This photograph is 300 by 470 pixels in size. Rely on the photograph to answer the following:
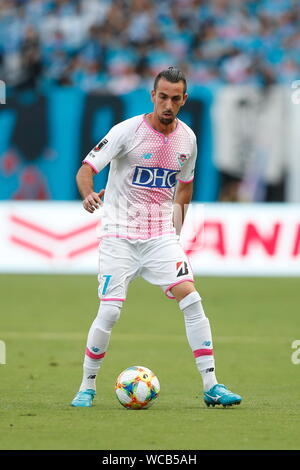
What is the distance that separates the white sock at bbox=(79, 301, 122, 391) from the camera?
7.25 meters

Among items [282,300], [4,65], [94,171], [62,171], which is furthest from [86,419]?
[4,65]

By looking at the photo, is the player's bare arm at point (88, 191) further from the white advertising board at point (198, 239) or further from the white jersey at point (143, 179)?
the white advertising board at point (198, 239)

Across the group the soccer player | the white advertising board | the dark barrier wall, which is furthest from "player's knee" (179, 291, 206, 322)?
the dark barrier wall

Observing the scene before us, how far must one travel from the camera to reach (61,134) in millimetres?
21016

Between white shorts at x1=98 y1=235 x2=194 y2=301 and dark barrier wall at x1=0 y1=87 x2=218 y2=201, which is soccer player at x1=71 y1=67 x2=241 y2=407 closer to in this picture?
white shorts at x1=98 y1=235 x2=194 y2=301

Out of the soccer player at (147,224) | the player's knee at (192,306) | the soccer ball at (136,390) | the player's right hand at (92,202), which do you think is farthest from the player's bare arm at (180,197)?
the soccer ball at (136,390)

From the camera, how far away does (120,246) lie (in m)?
7.41

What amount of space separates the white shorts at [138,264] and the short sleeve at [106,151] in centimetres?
59

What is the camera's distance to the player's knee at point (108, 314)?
7.24m

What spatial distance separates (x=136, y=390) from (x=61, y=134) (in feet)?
47.0

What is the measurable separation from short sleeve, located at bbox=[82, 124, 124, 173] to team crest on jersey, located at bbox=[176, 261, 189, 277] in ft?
2.90
